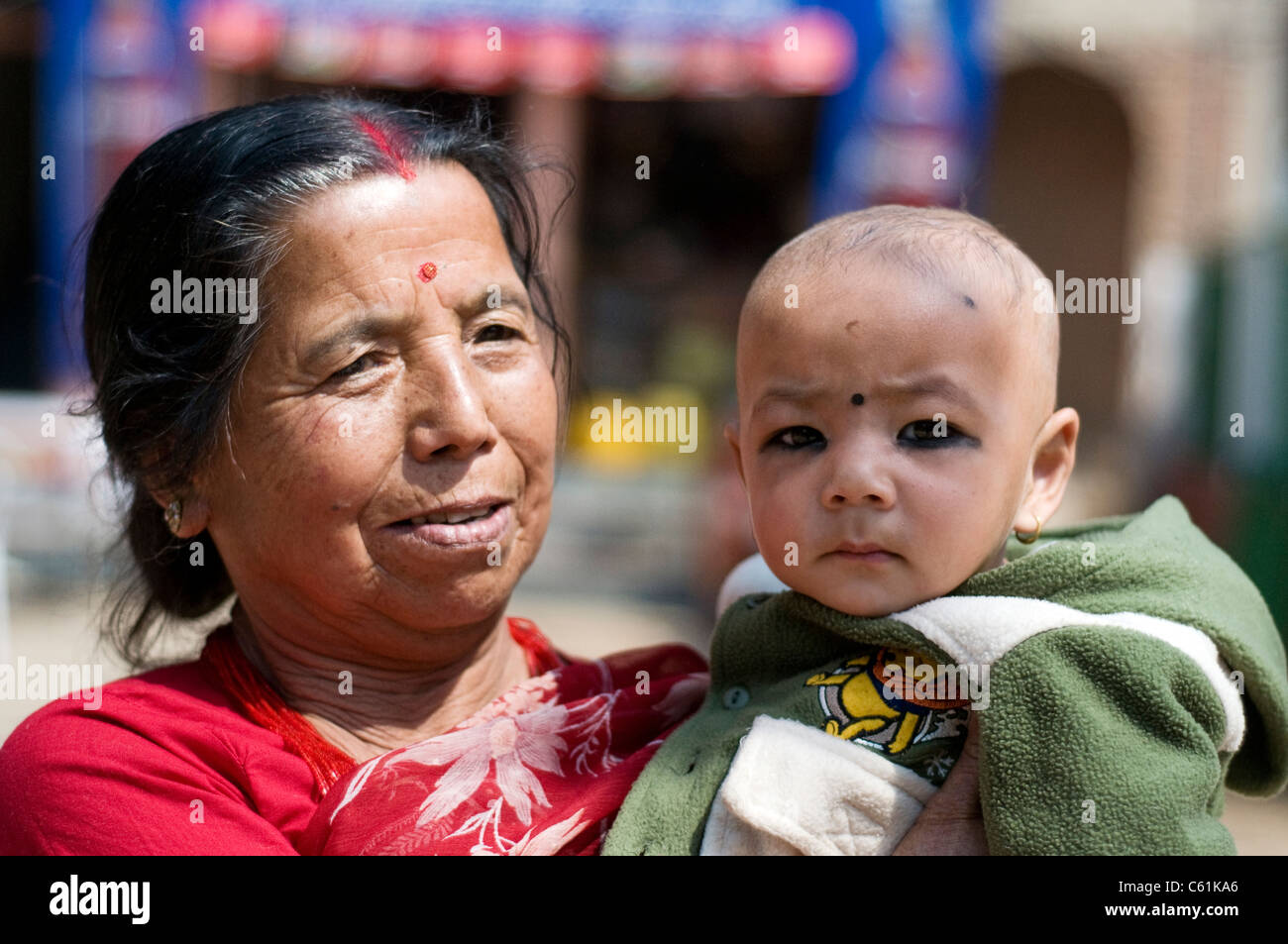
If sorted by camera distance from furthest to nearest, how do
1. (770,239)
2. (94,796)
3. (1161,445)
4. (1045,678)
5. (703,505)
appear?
(770,239), (1161,445), (703,505), (94,796), (1045,678)

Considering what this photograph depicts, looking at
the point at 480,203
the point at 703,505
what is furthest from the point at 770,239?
the point at 480,203

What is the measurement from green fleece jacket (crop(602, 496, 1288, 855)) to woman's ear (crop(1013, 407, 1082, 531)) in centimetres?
10

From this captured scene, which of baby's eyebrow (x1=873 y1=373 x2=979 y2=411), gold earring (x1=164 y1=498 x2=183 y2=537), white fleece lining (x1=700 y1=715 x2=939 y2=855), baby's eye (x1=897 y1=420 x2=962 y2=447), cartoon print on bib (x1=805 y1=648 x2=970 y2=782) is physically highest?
baby's eyebrow (x1=873 y1=373 x2=979 y2=411)

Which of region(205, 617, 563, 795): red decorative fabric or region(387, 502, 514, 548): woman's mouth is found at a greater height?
region(387, 502, 514, 548): woman's mouth

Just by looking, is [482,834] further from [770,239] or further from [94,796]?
[770,239]

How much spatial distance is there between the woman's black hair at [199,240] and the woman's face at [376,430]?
0.04m

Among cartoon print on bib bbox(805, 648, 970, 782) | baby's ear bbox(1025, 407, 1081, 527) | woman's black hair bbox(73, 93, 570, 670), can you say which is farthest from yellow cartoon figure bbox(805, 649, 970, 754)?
woman's black hair bbox(73, 93, 570, 670)

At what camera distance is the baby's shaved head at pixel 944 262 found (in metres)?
1.60

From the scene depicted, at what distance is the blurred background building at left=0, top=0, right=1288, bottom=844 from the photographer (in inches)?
308

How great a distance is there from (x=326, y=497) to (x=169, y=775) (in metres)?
0.43

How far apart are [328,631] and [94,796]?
416mm

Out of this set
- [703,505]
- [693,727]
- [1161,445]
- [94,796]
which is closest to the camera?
[94,796]

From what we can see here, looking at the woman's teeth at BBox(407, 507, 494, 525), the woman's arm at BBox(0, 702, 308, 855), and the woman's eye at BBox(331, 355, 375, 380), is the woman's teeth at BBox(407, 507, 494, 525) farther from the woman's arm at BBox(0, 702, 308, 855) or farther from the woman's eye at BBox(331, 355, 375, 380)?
the woman's arm at BBox(0, 702, 308, 855)
